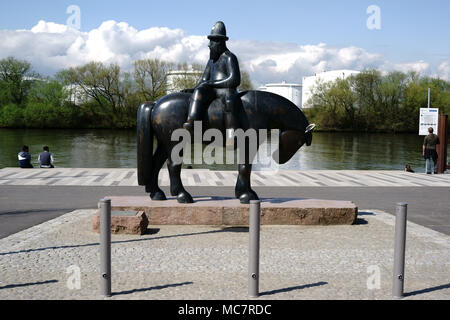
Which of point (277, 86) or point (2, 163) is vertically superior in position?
point (277, 86)

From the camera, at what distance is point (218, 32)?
24.7 ft

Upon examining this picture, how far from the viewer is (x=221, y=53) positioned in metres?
7.53

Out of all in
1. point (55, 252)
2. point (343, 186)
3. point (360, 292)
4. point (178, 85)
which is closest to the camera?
point (360, 292)

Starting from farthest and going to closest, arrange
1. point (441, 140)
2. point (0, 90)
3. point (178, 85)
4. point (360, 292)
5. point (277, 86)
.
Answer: point (277, 86) < point (0, 90) < point (178, 85) < point (441, 140) < point (360, 292)

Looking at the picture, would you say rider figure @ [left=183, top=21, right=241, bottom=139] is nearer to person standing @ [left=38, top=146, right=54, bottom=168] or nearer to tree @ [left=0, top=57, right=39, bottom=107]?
person standing @ [left=38, top=146, right=54, bottom=168]

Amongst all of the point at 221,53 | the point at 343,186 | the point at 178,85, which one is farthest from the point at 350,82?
the point at 221,53

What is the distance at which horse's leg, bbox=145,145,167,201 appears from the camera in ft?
25.7

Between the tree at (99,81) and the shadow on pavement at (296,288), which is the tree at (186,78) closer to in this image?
the tree at (99,81)

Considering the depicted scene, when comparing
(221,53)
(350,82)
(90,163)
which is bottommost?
(90,163)

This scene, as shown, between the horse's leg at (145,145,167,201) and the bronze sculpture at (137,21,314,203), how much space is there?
0.02 metres

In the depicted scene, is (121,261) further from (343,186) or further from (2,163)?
(2,163)

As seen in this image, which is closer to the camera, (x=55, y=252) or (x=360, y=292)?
(x=360, y=292)

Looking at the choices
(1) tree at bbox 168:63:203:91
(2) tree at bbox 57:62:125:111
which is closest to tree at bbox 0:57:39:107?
(2) tree at bbox 57:62:125:111
